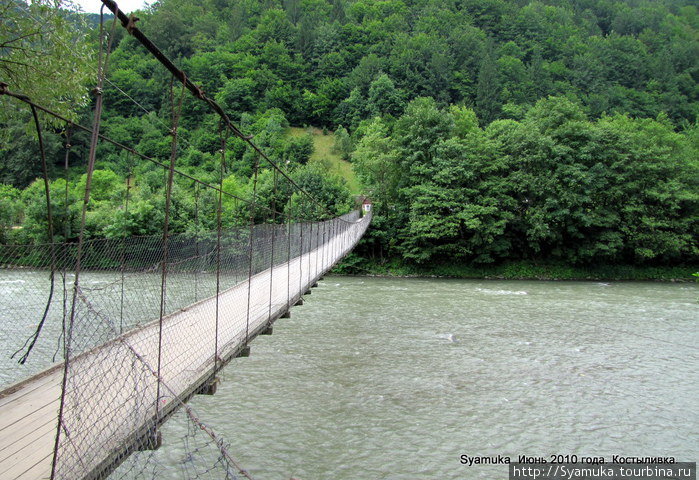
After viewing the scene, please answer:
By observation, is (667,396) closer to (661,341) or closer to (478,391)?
(478,391)

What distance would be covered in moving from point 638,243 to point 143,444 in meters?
17.5

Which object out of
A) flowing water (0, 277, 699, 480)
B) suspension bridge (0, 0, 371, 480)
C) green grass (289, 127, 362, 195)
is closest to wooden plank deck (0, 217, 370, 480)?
suspension bridge (0, 0, 371, 480)

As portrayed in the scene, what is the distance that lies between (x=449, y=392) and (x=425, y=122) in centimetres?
1315

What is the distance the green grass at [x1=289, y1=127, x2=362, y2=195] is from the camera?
26969 millimetres

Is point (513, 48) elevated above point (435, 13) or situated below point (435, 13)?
below

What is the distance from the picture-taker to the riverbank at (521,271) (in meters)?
16.3

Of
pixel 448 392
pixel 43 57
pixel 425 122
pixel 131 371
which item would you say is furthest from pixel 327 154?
pixel 131 371

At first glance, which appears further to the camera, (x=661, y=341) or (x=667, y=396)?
(x=661, y=341)

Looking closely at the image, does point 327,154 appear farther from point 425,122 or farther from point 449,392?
point 449,392

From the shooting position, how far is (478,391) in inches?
227

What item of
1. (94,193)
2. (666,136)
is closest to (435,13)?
(666,136)

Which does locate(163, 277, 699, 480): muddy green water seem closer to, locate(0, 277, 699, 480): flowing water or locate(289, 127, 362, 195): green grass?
locate(0, 277, 699, 480): flowing water

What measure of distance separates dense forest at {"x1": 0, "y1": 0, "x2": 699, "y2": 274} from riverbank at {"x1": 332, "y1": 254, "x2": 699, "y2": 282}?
278mm

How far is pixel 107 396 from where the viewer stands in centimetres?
220
